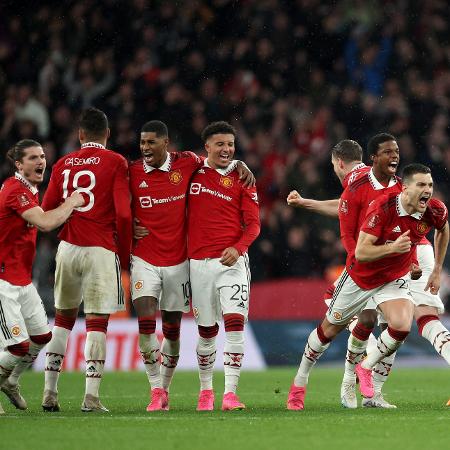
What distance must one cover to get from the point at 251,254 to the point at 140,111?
3967 millimetres

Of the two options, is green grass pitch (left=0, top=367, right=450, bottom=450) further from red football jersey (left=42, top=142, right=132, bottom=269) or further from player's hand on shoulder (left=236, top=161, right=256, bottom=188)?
player's hand on shoulder (left=236, top=161, right=256, bottom=188)

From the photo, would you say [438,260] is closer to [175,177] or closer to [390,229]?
[390,229]

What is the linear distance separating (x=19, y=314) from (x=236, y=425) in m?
2.13

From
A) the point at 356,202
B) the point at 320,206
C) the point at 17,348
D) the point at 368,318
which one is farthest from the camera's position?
the point at 320,206

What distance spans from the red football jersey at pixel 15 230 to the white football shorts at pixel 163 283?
0.91m

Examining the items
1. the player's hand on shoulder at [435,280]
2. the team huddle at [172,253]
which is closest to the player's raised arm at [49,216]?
the team huddle at [172,253]

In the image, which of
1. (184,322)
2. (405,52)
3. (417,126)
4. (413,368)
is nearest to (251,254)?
(184,322)

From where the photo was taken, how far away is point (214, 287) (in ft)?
31.2

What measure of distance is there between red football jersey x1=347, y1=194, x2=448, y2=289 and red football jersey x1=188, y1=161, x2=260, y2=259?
99cm

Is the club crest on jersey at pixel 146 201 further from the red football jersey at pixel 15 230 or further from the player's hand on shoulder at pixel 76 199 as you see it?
the red football jersey at pixel 15 230

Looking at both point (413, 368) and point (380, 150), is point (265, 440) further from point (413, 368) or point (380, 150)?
point (413, 368)

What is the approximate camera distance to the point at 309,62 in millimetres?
21422

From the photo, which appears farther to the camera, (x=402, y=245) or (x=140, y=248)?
(x=140, y=248)

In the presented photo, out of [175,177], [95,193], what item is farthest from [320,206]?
[95,193]
